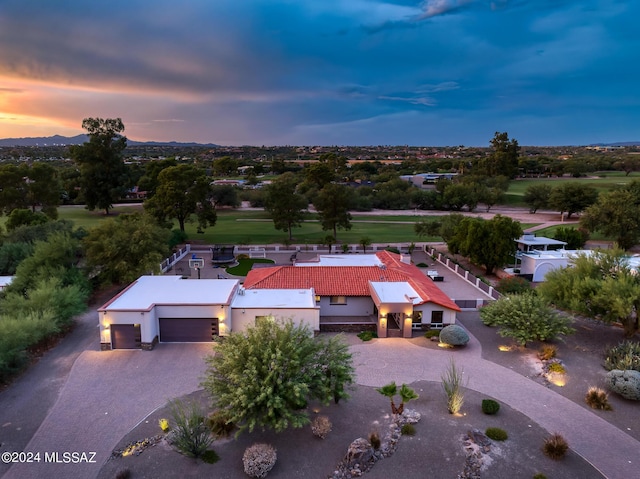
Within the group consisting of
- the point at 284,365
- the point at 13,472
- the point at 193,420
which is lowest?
the point at 13,472

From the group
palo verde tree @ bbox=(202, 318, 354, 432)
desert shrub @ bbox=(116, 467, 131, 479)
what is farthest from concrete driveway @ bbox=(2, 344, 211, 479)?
palo verde tree @ bbox=(202, 318, 354, 432)

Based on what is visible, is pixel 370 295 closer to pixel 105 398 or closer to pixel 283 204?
pixel 105 398

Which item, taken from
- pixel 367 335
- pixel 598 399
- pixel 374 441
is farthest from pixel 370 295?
pixel 598 399

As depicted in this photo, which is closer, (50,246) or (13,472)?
(13,472)

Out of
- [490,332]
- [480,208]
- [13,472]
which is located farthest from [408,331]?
[480,208]

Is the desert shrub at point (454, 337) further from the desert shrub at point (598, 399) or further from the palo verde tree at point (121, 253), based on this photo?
the palo verde tree at point (121, 253)

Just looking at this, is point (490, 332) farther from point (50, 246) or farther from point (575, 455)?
point (50, 246)

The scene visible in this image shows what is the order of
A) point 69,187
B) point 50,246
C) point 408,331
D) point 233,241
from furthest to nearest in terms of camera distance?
point 69,187
point 233,241
point 50,246
point 408,331

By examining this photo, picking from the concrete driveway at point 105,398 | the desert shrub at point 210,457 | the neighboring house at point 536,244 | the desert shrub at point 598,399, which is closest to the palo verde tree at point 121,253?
the concrete driveway at point 105,398
